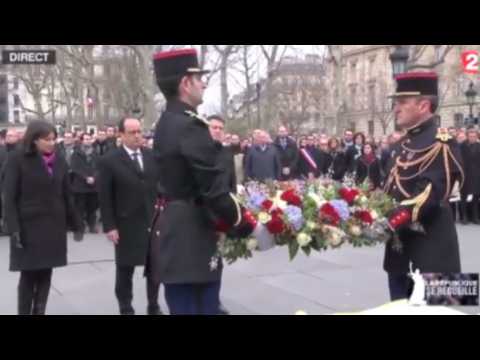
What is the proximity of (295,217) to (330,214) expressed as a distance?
24 centimetres

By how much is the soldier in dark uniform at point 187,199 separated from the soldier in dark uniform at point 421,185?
1136 millimetres

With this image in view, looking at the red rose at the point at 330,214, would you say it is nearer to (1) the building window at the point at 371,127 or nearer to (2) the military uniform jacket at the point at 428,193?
(2) the military uniform jacket at the point at 428,193

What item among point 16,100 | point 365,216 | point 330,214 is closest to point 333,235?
point 330,214

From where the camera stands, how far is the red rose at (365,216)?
14.8 feet

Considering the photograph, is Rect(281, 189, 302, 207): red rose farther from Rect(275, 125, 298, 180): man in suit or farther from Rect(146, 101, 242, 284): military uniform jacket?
Rect(275, 125, 298, 180): man in suit

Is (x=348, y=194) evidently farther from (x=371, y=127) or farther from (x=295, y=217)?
(x=371, y=127)

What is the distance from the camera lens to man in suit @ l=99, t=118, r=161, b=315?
682 cm

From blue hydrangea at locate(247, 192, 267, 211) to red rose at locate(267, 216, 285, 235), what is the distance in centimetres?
14

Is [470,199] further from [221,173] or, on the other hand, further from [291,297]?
[221,173]

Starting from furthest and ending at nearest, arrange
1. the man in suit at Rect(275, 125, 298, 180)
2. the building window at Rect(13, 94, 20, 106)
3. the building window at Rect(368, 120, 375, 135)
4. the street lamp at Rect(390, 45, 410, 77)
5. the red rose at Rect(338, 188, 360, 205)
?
the building window at Rect(368, 120, 375, 135) < the building window at Rect(13, 94, 20, 106) < the man in suit at Rect(275, 125, 298, 180) < the street lamp at Rect(390, 45, 410, 77) < the red rose at Rect(338, 188, 360, 205)

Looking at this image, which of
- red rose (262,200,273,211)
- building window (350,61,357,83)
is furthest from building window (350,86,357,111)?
red rose (262,200,273,211)

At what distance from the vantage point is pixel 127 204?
6887mm
